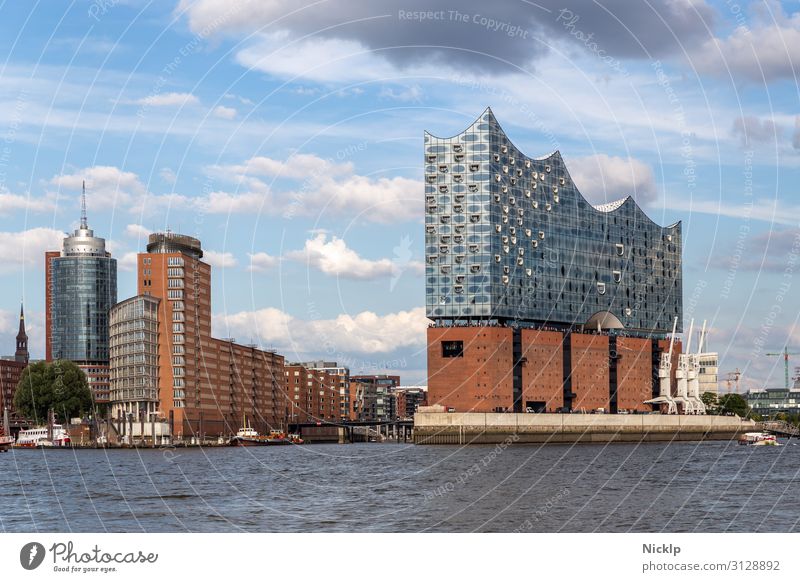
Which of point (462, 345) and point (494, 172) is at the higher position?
point (494, 172)

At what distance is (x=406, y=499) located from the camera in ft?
226

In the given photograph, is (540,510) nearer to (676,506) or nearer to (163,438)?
(676,506)

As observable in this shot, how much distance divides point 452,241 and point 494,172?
13.6 meters

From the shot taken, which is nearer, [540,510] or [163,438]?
[540,510]

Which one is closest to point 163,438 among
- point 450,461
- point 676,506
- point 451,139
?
point 451,139

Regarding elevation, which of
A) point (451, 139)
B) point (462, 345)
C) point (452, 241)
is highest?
point (451, 139)

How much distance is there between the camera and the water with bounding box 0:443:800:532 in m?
54.0

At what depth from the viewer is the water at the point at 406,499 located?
54.0 metres

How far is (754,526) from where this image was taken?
54.2 m

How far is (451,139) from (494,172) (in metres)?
9.29
